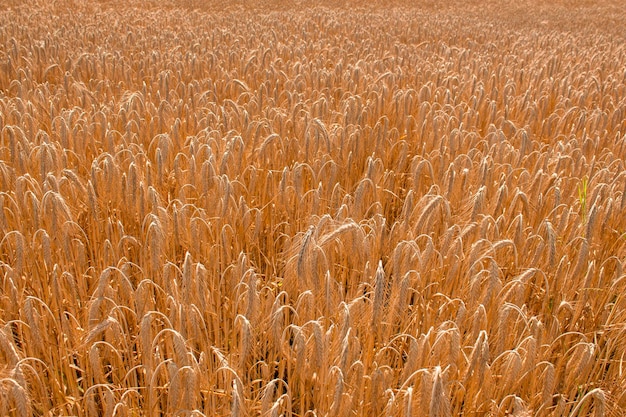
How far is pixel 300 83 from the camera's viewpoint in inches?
115

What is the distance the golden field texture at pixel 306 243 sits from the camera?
3.44ft

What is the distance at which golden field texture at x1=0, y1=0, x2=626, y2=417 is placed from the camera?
3.44 ft

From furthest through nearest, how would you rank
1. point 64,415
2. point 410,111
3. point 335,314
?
point 410,111 → point 335,314 → point 64,415

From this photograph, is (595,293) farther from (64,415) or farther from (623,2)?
(623,2)

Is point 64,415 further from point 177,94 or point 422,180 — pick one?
point 177,94

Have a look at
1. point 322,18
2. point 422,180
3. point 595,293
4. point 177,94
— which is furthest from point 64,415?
point 322,18

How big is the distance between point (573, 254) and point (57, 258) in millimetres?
1429

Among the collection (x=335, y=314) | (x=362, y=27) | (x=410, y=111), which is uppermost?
(x=362, y=27)

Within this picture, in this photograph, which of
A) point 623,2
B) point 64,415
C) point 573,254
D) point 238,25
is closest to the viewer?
point 64,415

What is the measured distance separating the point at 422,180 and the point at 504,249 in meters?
0.56

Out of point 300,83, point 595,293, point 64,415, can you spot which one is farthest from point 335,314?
point 300,83

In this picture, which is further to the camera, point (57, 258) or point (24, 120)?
point (24, 120)

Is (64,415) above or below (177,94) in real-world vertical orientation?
below

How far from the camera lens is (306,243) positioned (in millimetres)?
1049
